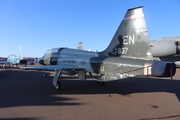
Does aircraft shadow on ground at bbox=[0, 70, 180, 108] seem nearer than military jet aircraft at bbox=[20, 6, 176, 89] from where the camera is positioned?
Yes

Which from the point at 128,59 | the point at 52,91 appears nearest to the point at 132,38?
the point at 128,59

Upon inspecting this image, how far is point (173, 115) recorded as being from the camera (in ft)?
16.2

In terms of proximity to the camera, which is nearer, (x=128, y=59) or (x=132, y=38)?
(x=128, y=59)

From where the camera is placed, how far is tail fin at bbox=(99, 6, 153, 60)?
24.7 ft

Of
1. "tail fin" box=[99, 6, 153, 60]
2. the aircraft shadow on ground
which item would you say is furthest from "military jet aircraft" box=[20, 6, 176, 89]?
the aircraft shadow on ground

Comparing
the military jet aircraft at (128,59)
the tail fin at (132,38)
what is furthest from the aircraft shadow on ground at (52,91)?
the tail fin at (132,38)

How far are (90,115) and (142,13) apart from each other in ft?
16.8

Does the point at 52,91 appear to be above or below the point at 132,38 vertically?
below

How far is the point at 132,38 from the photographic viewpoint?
793 cm

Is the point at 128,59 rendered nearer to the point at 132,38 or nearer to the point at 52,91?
the point at 132,38

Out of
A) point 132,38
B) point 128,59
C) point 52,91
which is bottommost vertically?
point 52,91

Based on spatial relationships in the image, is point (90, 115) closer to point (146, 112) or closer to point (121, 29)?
point (146, 112)

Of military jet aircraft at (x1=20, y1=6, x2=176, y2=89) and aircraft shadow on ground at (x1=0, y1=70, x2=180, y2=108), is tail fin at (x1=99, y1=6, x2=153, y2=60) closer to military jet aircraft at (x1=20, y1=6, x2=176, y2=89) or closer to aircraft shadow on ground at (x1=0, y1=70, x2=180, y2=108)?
military jet aircraft at (x1=20, y1=6, x2=176, y2=89)

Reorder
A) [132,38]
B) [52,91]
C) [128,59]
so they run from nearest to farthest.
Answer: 1. [128,59]
2. [132,38]
3. [52,91]
